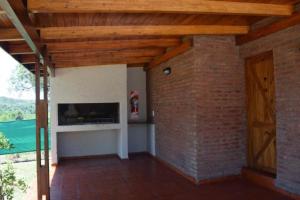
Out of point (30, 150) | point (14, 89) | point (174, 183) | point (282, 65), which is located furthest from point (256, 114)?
point (14, 89)

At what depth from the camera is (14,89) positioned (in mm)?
16078

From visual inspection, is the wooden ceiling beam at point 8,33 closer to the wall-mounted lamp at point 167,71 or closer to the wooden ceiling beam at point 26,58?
the wooden ceiling beam at point 26,58

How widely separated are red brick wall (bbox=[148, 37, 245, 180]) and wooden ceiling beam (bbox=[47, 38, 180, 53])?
1.58ft

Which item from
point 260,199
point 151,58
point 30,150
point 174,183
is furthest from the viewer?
point 30,150

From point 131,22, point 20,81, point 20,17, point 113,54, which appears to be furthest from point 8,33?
point 20,81

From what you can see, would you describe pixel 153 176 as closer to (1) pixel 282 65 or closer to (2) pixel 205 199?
(2) pixel 205 199

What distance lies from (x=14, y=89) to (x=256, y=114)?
1467cm

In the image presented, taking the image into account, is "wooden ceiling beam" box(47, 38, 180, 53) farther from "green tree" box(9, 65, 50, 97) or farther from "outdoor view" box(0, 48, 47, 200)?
"green tree" box(9, 65, 50, 97)

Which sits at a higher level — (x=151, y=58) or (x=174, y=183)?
(x=151, y=58)

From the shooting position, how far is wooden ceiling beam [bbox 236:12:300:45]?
13.0ft

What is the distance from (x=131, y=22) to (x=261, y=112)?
282 cm

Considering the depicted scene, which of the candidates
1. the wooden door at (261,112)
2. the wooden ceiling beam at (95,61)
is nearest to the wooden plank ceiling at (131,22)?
the wooden door at (261,112)

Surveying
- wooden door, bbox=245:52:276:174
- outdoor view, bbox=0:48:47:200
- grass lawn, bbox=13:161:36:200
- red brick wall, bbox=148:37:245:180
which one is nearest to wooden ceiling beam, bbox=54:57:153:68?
outdoor view, bbox=0:48:47:200

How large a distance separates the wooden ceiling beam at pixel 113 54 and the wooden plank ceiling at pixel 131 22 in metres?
0.02
